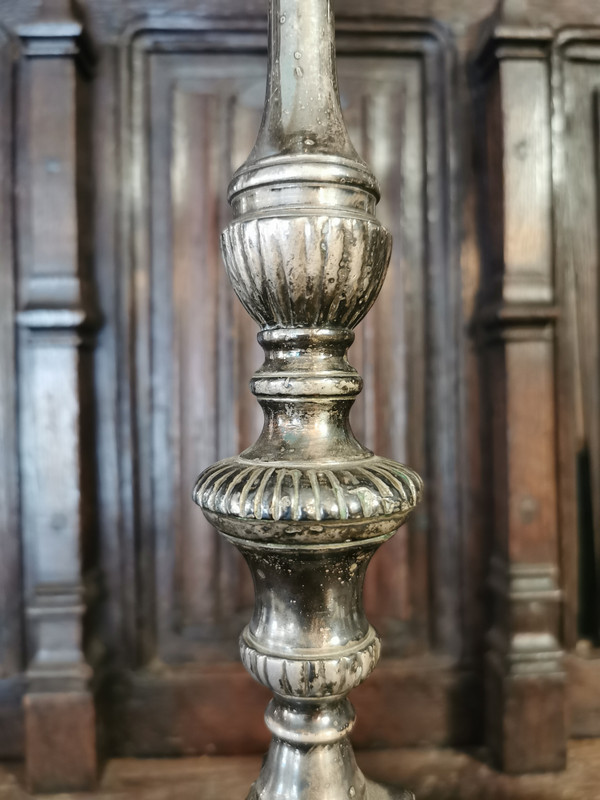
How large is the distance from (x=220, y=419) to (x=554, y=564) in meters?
0.62

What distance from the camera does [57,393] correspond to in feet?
2.93

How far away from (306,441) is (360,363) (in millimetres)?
472

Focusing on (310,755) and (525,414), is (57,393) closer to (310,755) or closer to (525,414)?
(310,755)

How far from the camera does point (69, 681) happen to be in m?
0.87

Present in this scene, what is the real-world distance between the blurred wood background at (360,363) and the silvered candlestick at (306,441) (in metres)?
0.42

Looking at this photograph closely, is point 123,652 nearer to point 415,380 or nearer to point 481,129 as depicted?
point 415,380

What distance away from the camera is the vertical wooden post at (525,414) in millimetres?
884

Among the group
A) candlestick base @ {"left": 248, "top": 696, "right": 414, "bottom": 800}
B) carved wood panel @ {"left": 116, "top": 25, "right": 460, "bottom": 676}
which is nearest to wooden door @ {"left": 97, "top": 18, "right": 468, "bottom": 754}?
carved wood panel @ {"left": 116, "top": 25, "right": 460, "bottom": 676}

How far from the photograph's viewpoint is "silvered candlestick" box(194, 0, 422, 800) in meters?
0.47

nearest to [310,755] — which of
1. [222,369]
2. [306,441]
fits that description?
[306,441]

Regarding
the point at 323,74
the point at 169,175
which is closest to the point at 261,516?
the point at 323,74

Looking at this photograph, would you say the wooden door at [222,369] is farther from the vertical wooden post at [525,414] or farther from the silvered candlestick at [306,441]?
the silvered candlestick at [306,441]

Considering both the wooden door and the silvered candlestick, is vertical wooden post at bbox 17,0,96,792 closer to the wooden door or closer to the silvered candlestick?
the wooden door

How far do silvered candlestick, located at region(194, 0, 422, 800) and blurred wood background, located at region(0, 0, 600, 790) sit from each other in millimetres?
424
